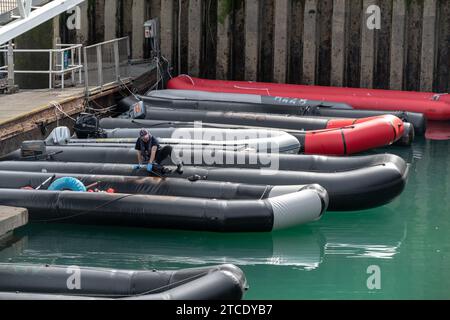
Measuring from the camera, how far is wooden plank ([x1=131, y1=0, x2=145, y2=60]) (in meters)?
22.6

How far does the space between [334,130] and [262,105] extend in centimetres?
278

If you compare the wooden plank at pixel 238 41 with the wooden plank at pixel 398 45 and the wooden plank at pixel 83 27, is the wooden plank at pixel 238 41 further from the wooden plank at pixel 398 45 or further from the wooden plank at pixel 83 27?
the wooden plank at pixel 83 27

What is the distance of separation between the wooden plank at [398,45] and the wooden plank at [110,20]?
6.41m

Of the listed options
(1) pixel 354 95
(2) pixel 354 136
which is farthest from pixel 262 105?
(2) pixel 354 136

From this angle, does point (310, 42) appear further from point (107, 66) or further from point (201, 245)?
point (201, 245)

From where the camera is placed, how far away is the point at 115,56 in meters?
20.5

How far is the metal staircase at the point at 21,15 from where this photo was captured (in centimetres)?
1322

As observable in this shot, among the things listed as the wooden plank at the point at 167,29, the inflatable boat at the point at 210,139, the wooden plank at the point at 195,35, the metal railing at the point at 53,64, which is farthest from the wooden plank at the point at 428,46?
the metal railing at the point at 53,64

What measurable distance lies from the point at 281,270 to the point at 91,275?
3041mm

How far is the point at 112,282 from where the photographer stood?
1026 centimetres

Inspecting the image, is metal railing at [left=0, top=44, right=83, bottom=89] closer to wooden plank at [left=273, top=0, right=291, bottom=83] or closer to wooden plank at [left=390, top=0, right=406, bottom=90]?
wooden plank at [left=273, top=0, right=291, bottom=83]

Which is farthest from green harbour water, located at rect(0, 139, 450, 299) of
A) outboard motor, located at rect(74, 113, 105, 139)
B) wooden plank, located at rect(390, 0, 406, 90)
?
wooden plank, located at rect(390, 0, 406, 90)

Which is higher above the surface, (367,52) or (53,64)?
(367,52)
